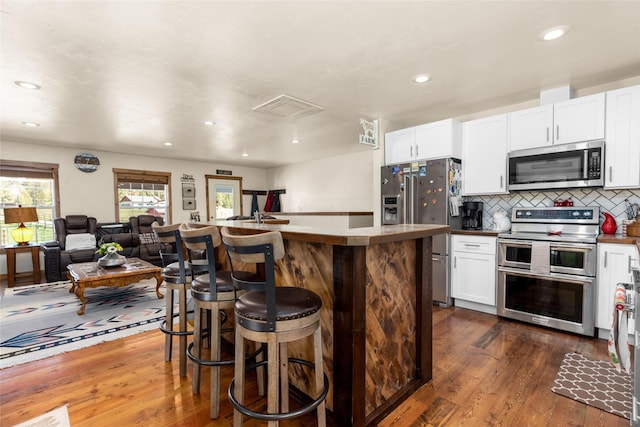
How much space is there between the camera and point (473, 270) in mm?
3533

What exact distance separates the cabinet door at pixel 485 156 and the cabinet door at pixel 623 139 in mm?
877

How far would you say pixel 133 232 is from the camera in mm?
6496

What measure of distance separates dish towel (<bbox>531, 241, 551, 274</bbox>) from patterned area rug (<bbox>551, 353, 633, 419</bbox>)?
0.84 metres

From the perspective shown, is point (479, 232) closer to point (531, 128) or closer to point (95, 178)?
point (531, 128)

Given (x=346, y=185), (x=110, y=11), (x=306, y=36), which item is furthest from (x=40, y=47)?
(x=346, y=185)

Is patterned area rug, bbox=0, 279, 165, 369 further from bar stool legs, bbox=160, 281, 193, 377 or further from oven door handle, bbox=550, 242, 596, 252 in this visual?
oven door handle, bbox=550, 242, 596, 252

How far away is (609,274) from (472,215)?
1470 millimetres

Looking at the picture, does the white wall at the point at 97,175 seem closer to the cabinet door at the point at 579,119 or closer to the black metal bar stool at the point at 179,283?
the black metal bar stool at the point at 179,283

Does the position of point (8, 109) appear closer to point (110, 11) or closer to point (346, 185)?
point (110, 11)

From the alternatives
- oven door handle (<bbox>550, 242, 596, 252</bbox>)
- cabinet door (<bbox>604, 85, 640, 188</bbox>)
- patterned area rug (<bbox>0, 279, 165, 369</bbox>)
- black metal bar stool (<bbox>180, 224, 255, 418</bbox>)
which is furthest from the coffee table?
cabinet door (<bbox>604, 85, 640, 188</bbox>)

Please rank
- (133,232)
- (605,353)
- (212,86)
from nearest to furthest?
(605,353) → (212,86) → (133,232)

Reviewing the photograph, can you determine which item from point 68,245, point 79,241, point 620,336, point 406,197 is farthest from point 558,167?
point 68,245

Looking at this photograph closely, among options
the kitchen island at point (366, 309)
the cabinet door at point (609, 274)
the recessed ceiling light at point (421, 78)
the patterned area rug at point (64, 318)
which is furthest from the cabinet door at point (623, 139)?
the patterned area rug at point (64, 318)

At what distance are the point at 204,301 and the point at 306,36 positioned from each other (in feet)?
6.61
